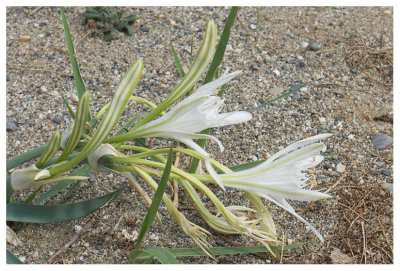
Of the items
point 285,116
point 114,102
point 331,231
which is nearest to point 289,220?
point 331,231

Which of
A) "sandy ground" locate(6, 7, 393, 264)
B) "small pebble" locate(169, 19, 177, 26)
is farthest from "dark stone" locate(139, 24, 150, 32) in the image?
"small pebble" locate(169, 19, 177, 26)

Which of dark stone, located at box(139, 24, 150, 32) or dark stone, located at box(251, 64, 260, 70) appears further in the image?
dark stone, located at box(139, 24, 150, 32)

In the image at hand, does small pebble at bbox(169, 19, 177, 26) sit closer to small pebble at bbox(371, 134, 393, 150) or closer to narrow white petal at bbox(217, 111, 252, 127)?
small pebble at bbox(371, 134, 393, 150)

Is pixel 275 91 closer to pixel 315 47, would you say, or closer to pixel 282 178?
pixel 315 47

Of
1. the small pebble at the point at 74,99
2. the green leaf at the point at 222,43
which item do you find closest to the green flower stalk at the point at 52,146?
the green leaf at the point at 222,43

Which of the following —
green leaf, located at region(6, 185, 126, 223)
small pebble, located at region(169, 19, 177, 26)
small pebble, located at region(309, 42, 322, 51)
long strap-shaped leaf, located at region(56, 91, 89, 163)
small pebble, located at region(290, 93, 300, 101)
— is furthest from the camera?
small pebble, located at region(169, 19, 177, 26)
